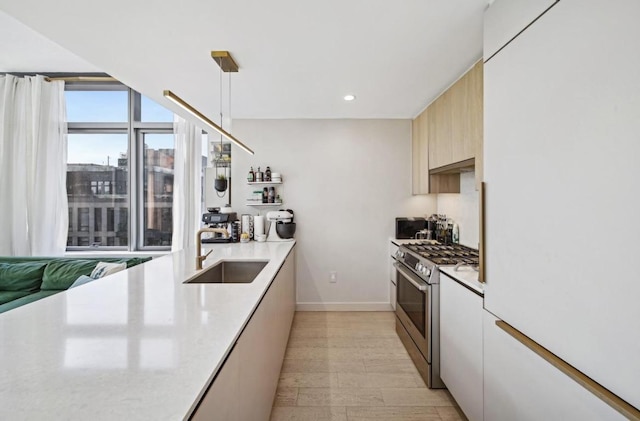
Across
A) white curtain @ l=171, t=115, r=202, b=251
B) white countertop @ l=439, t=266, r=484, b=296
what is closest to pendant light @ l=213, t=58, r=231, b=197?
white curtain @ l=171, t=115, r=202, b=251

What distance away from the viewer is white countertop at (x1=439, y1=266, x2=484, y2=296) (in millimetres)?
1653

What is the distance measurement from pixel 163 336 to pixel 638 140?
61.7 inches

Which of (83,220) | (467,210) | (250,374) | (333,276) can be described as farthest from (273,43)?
(83,220)

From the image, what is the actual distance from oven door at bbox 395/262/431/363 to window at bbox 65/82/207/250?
3.36 meters

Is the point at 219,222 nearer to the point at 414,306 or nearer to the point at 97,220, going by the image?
the point at 97,220

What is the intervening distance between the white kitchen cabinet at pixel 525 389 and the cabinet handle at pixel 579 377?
0.11 ft

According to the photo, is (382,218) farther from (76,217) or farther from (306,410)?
(76,217)

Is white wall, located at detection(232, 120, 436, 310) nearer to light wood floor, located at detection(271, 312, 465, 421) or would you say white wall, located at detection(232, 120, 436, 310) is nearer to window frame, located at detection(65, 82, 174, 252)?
light wood floor, located at detection(271, 312, 465, 421)

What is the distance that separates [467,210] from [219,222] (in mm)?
2756

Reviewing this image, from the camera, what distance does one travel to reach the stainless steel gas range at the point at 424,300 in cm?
215

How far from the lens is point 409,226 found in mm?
3631

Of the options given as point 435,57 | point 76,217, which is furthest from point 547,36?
point 76,217

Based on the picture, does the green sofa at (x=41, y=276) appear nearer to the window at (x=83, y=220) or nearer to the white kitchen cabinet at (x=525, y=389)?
the window at (x=83, y=220)

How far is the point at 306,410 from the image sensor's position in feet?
6.37
